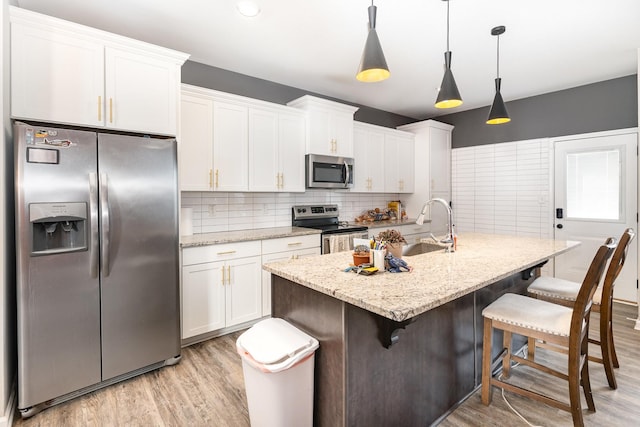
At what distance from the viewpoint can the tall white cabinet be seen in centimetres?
515

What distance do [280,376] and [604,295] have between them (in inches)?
78.1

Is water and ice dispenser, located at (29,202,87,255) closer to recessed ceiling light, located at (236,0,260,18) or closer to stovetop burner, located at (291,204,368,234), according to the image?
recessed ceiling light, located at (236,0,260,18)

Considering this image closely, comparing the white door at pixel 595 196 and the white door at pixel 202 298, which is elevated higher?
the white door at pixel 595 196

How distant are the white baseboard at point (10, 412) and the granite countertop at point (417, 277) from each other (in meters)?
1.65

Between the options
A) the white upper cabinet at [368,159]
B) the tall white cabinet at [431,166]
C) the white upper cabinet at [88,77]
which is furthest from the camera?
the tall white cabinet at [431,166]

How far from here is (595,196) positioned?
13.4 ft

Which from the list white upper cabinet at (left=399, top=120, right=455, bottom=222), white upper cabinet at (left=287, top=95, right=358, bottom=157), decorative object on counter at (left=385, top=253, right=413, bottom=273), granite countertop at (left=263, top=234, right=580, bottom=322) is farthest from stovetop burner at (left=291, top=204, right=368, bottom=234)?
decorative object on counter at (left=385, top=253, right=413, bottom=273)

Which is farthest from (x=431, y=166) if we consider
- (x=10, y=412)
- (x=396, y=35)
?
(x=10, y=412)

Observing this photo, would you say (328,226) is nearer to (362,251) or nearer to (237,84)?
(237,84)

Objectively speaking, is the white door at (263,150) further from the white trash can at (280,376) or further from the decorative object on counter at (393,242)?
the white trash can at (280,376)

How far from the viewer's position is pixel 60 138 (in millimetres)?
2002

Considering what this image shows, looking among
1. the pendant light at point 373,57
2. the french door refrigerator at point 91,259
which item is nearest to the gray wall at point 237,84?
the french door refrigerator at point 91,259

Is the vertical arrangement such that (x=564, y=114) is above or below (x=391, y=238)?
above

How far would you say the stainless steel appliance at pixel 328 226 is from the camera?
3711 mm
